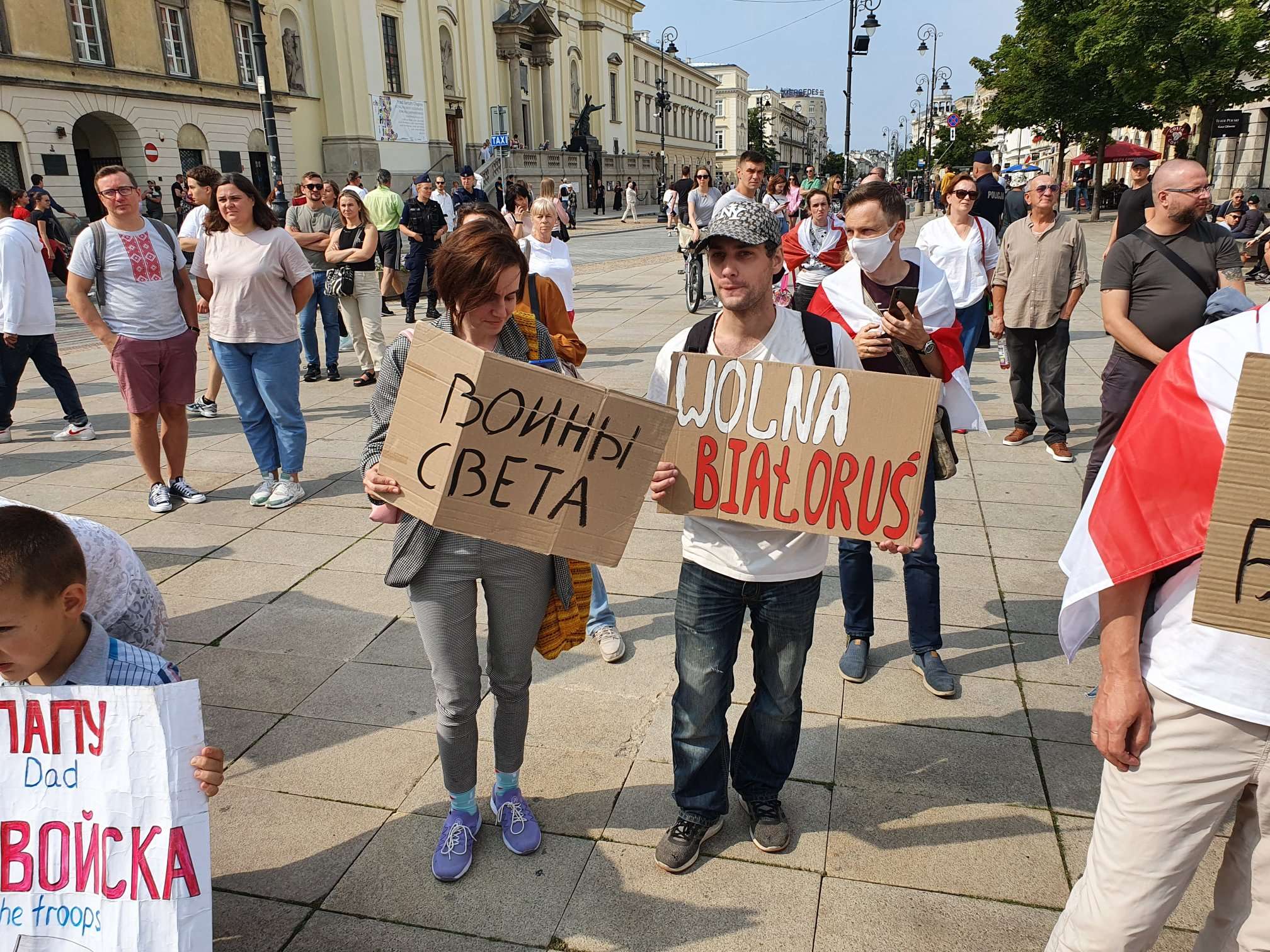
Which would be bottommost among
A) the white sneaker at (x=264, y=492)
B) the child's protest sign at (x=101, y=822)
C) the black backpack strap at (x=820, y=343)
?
the white sneaker at (x=264, y=492)

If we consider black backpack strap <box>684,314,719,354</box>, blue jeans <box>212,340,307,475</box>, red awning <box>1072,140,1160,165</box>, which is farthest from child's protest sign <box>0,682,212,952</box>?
red awning <box>1072,140,1160,165</box>

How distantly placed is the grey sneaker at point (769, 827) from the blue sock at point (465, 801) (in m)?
0.85

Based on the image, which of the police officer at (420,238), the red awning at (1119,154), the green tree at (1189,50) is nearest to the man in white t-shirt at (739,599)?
the police officer at (420,238)

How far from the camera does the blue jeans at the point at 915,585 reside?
3572mm

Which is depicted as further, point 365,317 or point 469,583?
point 365,317

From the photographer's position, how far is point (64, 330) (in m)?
13.2

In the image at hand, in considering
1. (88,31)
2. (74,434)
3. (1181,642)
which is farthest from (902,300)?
(88,31)

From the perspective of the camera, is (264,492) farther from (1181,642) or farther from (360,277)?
(1181,642)

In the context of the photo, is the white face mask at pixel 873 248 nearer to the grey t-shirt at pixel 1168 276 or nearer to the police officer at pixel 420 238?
the grey t-shirt at pixel 1168 276

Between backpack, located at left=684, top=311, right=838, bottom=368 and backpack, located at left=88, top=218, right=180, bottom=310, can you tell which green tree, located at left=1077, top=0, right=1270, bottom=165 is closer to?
backpack, located at left=88, top=218, right=180, bottom=310

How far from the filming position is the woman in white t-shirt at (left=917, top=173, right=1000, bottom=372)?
22.2 feet

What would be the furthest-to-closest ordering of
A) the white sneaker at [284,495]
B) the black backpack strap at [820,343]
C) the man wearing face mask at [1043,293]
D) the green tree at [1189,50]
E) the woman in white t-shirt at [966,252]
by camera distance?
the green tree at [1189,50], the woman in white t-shirt at [966,252], the man wearing face mask at [1043,293], the white sneaker at [284,495], the black backpack strap at [820,343]

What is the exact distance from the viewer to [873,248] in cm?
329

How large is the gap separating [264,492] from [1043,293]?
5.61 meters
